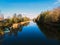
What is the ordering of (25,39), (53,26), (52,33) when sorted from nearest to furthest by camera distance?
(25,39)
(52,33)
(53,26)

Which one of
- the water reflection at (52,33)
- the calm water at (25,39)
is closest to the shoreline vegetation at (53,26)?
the water reflection at (52,33)

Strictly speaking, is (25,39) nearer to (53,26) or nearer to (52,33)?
(52,33)

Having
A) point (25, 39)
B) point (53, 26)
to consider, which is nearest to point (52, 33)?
point (25, 39)

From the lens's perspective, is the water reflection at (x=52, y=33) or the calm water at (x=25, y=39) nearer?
the calm water at (x=25, y=39)

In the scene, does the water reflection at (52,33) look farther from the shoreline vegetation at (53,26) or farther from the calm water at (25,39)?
the calm water at (25,39)

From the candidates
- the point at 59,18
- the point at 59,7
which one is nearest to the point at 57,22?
the point at 59,18

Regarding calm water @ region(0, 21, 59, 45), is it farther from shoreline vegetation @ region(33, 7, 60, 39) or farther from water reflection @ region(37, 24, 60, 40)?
shoreline vegetation @ region(33, 7, 60, 39)

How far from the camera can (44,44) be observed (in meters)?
27.0

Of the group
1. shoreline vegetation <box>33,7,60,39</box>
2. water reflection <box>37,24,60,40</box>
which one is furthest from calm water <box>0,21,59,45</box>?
shoreline vegetation <box>33,7,60,39</box>

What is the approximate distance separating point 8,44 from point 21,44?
2597 mm

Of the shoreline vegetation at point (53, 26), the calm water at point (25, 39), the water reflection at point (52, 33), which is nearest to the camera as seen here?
the calm water at point (25, 39)

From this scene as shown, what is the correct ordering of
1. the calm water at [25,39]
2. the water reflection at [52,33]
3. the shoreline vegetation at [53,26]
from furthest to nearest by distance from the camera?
1. the shoreline vegetation at [53,26]
2. the water reflection at [52,33]
3. the calm water at [25,39]

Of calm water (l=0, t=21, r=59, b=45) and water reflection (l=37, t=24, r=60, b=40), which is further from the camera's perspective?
water reflection (l=37, t=24, r=60, b=40)

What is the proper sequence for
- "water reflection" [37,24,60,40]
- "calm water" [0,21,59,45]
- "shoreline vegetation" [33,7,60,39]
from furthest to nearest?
1. "shoreline vegetation" [33,7,60,39]
2. "water reflection" [37,24,60,40]
3. "calm water" [0,21,59,45]
